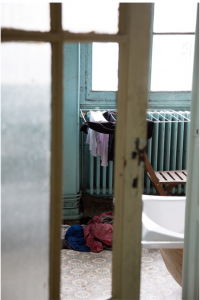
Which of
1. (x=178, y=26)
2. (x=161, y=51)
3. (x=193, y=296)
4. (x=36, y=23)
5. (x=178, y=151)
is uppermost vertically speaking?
(x=178, y=26)

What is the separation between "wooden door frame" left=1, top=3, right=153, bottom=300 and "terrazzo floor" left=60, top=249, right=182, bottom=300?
1142 millimetres

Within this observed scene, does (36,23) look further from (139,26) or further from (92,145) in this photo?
(92,145)

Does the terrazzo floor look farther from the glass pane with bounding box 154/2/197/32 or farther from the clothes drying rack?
the glass pane with bounding box 154/2/197/32

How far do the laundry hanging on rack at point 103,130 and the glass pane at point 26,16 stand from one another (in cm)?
218

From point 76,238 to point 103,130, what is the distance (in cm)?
107

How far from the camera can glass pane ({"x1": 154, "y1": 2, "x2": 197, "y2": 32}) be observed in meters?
4.19

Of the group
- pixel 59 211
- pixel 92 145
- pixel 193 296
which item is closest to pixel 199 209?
pixel 193 296

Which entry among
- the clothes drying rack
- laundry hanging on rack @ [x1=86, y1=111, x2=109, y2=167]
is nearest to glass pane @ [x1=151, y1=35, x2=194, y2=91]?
the clothes drying rack

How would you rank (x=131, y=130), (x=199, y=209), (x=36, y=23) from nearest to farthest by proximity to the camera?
(x=36, y=23) < (x=131, y=130) < (x=199, y=209)

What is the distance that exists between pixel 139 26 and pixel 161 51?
3.07 metres

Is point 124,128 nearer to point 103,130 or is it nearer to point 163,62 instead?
point 103,130

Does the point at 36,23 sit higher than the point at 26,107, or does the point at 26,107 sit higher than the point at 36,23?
the point at 36,23

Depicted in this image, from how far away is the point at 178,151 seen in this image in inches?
170

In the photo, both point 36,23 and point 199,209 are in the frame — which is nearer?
point 36,23
